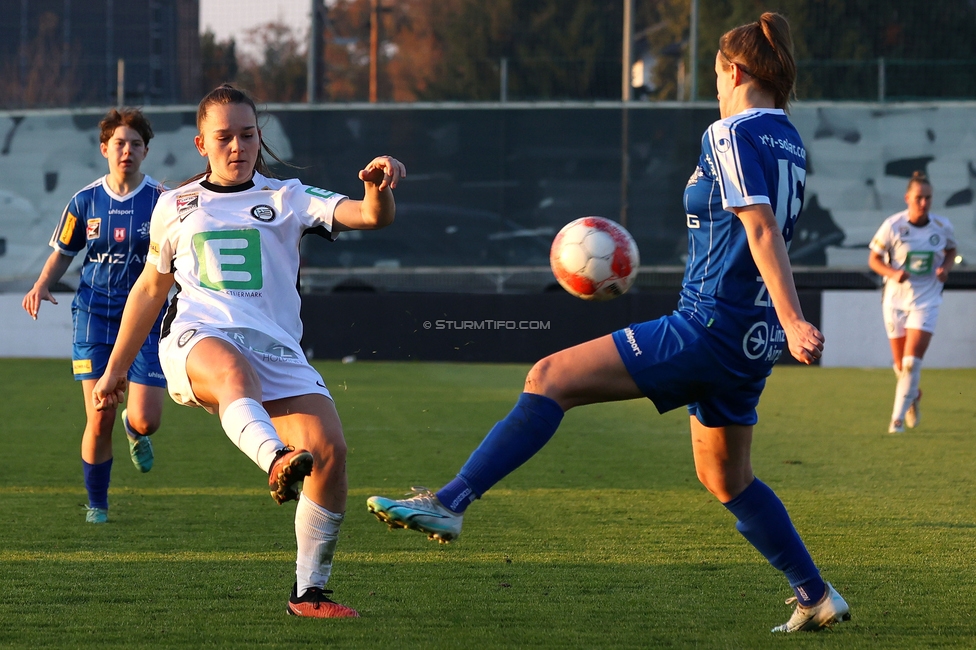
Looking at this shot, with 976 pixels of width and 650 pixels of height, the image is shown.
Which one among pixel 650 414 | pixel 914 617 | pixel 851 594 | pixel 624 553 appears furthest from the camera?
pixel 650 414

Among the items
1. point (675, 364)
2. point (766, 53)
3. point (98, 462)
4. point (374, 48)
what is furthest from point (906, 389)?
point (374, 48)

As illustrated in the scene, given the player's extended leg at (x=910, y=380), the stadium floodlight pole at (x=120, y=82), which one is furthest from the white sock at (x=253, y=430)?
the stadium floodlight pole at (x=120, y=82)

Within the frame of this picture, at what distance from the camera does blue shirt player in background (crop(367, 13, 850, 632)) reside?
3.39 metres

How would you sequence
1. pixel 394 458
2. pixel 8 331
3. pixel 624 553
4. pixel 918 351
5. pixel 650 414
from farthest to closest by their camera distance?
pixel 8 331 → pixel 650 414 → pixel 918 351 → pixel 394 458 → pixel 624 553

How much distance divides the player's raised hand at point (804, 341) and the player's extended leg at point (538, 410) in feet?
1.54

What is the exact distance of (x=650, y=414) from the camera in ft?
37.0

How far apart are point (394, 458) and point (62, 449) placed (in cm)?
253

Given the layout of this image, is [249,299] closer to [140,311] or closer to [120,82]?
[140,311]

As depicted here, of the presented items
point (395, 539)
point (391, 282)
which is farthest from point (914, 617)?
point (391, 282)

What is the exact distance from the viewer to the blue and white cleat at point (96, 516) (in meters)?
5.96

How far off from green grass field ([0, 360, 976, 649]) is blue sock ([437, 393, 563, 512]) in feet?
2.24

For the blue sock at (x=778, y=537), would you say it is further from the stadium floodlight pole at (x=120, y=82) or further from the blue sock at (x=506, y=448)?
the stadium floodlight pole at (x=120, y=82)

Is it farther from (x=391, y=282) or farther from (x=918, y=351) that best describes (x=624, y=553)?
(x=391, y=282)

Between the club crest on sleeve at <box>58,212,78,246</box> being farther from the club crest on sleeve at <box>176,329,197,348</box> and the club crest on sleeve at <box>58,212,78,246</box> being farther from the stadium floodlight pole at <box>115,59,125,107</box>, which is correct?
the stadium floodlight pole at <box>115,59,125,107</box>
